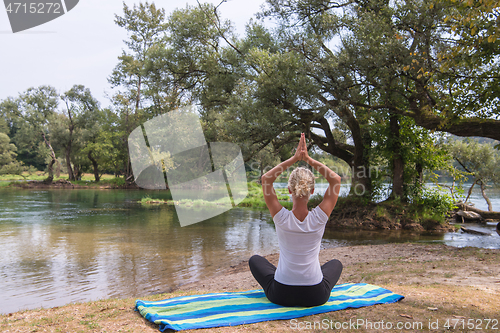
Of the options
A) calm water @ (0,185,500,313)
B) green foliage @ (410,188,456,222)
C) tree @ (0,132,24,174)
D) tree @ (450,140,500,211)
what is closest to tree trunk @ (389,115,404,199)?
green foliage @ (410,188,456,222)

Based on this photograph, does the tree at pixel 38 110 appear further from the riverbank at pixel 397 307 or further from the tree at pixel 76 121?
the riverbank at pixel 397 307

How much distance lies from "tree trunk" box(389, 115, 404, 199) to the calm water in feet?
9.47

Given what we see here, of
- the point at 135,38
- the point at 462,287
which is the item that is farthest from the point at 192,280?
the point at 135,38

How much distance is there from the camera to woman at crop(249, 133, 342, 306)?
319 cm

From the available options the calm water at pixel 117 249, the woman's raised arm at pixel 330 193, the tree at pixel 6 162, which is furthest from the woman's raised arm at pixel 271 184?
the tree at pixel 6 162

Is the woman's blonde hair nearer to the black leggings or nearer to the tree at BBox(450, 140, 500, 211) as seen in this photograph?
the black leggings

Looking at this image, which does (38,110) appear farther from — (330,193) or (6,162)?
(330,193)

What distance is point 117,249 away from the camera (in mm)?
9570

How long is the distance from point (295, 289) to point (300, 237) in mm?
593

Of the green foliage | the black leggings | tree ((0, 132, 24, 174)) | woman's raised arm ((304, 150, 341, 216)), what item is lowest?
the green foliage

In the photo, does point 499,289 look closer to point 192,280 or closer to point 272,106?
point 192,280

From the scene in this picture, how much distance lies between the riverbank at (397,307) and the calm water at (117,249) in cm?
145

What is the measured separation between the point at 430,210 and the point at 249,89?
9.28 meters

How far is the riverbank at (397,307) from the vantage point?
10.1ft
